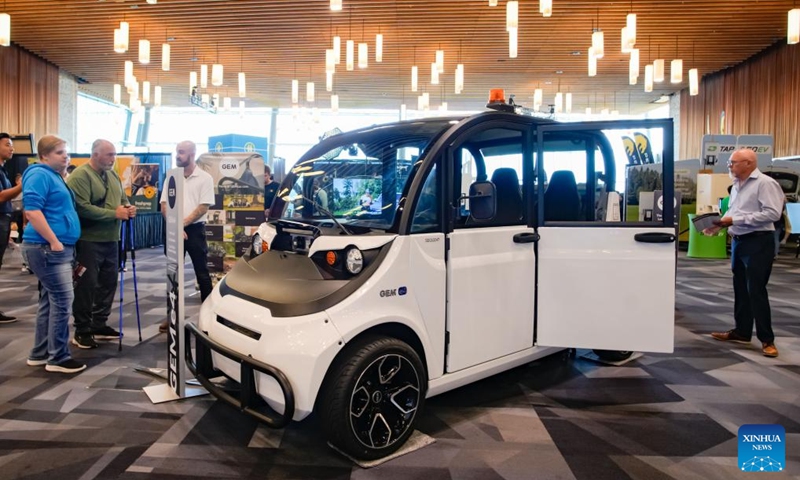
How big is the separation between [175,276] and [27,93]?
490 inches

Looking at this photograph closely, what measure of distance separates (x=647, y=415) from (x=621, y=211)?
4.25ft

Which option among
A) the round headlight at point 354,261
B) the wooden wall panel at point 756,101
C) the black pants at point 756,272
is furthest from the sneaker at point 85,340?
the wooden wall panel at point 756,101

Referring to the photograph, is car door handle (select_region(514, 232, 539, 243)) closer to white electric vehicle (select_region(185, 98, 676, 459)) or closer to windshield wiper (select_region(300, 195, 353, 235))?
white electric vehicle (select_region(185, 98, 676, 459))

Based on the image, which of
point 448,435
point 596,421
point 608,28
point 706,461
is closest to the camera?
point 706,461

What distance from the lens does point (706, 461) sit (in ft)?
7.51

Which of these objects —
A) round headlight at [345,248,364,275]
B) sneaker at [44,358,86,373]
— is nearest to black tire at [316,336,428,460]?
round headlight at [345,248,364,275]

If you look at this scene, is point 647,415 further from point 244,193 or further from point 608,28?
point 608,28

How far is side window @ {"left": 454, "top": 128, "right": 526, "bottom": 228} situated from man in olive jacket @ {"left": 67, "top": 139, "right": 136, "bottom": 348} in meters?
2.57

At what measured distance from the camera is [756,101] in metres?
12.3

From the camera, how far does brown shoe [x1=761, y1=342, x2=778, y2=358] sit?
385 cm

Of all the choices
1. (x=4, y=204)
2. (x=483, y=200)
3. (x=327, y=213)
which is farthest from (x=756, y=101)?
(x=4, y=204)

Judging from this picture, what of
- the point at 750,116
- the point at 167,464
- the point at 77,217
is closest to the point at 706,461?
the point at 167,464

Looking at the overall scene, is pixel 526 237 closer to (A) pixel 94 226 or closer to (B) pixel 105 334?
(A) pixel 94 226

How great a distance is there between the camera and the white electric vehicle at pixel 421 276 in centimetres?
214
